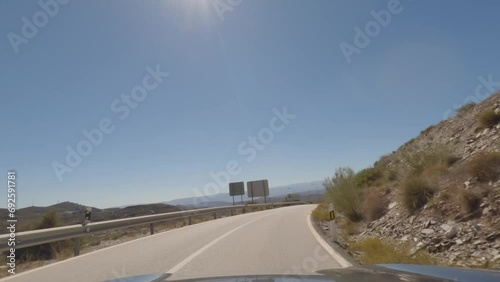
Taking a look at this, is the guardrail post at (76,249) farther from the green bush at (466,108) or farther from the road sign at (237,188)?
the road sign at (237,188)

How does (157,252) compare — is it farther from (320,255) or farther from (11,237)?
(320,255)

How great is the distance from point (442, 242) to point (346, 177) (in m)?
11.3

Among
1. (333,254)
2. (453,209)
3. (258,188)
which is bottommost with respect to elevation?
(333,254)

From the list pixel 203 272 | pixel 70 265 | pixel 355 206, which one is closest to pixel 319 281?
pixel 203 272

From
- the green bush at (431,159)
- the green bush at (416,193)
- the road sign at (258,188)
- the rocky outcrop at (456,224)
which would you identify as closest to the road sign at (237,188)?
the road sign at (258,188)

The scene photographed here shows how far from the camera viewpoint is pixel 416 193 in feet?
40.9

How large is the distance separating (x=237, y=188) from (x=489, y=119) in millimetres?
64409

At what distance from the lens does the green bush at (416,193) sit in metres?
12.2

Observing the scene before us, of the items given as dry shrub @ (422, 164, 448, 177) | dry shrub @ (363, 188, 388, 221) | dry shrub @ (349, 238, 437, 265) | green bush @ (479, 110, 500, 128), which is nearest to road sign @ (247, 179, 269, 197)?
dry shrub @ (363, 188, 388, 221)

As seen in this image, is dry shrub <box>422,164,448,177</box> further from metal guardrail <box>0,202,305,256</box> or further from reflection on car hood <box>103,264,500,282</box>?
metal guardrail <box>0,202,305,256</box>

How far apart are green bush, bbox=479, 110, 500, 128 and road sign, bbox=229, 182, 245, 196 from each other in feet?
207

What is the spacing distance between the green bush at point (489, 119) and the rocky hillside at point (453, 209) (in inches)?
2.5

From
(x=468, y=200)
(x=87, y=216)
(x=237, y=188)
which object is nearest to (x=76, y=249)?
(x=87, y=216)

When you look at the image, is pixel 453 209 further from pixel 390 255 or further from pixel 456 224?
pixel 390 255
